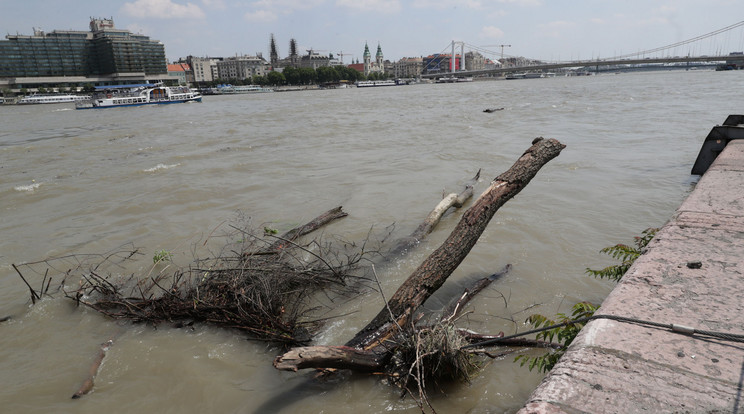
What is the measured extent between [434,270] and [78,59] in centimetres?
16302

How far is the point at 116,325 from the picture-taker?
13.3ft

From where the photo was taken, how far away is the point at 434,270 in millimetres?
3398

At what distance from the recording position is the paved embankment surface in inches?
65.3

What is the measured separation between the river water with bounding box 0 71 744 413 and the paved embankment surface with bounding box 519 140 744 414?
983 mm

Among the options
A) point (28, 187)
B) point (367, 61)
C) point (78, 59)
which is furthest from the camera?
point (367, 61)

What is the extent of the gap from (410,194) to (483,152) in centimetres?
533

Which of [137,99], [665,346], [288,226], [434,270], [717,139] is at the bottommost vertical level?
[288,226]

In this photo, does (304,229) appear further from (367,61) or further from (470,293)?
(367,61)

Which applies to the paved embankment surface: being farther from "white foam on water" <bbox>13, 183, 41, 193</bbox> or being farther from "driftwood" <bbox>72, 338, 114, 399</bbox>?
"white foam on water" <bbox>13, 183, 41, 193</bbox>

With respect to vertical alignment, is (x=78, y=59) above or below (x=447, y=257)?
above

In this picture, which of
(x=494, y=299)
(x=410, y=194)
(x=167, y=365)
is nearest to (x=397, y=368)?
(x=494, y=299)

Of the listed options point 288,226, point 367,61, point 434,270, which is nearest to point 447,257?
point 434,270

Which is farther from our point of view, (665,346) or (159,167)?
(159,167)

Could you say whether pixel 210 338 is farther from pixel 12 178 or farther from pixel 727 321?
pixel 12 178
